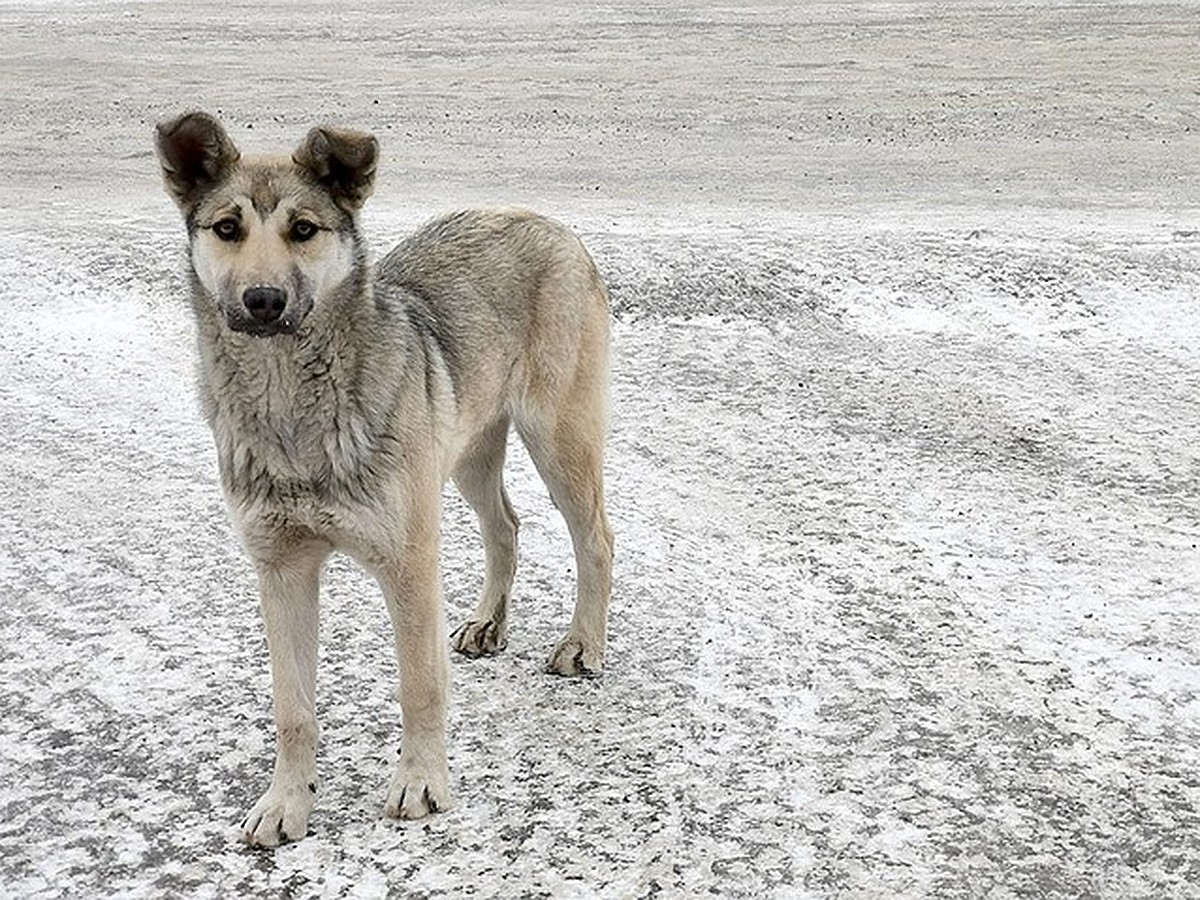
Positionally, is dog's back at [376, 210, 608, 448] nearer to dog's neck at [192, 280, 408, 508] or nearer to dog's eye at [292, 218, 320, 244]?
dog's neck at [192, 280, 408, 508]

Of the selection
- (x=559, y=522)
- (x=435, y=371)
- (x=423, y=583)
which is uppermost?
(x=435, y=371)

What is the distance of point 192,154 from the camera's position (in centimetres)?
438

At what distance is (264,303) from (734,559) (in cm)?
283

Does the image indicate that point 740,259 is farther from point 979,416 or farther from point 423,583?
point 423,583

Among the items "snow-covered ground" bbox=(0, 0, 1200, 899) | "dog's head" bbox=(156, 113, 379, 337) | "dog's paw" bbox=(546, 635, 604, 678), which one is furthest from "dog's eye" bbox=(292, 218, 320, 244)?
"dog's paw" bbox=(546, 635, 604, 678)

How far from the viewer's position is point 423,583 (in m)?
4.57

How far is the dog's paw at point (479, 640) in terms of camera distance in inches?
225

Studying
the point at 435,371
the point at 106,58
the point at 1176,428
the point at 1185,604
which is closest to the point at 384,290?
the point at 435,371

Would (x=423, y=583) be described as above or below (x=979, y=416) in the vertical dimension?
above

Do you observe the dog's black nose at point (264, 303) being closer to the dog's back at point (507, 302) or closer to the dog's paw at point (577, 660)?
the dog's back at point (507, 302)

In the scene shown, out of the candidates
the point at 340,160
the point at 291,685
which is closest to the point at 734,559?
the point at 291,685

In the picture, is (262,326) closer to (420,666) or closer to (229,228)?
(229,228)

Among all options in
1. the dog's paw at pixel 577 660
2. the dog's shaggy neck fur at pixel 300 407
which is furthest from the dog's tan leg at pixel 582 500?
the dog's shaggy neck fur at pixel 300 407

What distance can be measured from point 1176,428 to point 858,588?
2540 mm
